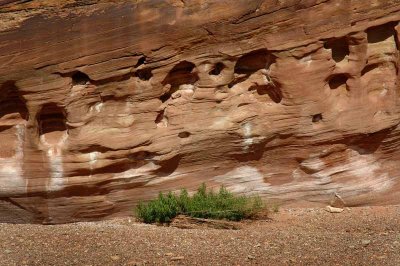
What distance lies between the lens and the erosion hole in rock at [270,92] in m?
8.02

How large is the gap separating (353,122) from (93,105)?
9.52 ft

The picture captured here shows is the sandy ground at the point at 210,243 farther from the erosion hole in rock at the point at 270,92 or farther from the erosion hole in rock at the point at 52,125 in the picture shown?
the erosion hole in rock at the point at 270,92

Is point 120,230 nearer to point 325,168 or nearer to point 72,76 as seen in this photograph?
point 72,76

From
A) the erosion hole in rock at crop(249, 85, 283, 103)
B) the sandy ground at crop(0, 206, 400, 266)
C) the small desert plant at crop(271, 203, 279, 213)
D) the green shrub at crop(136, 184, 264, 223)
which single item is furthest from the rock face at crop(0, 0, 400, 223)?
the sandy ground at crop(0, 206, 400, 266)

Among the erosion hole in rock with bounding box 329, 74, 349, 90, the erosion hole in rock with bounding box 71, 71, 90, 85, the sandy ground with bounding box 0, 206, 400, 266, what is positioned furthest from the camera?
the erosion hole in rock with bounding box 329, 74, 349, 90

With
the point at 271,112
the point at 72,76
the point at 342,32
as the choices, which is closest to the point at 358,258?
the point at 271,112

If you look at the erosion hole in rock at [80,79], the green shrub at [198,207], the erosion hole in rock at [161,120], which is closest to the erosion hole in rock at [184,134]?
the erosion hole in rock at [161,120]

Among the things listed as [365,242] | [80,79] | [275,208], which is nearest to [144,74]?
[80,79]

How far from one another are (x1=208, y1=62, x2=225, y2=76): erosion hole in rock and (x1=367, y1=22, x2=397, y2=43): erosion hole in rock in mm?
1740

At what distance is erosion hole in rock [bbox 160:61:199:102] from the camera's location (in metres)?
7.78

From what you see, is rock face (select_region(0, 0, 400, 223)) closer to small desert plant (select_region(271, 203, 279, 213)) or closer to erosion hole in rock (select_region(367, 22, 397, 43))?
erosion hole in rock (select_region(367, 22, 397, 43))

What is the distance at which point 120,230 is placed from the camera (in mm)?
7289

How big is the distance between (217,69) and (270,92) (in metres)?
0.68

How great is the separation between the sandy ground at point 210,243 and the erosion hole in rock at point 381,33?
2025 millimetres
